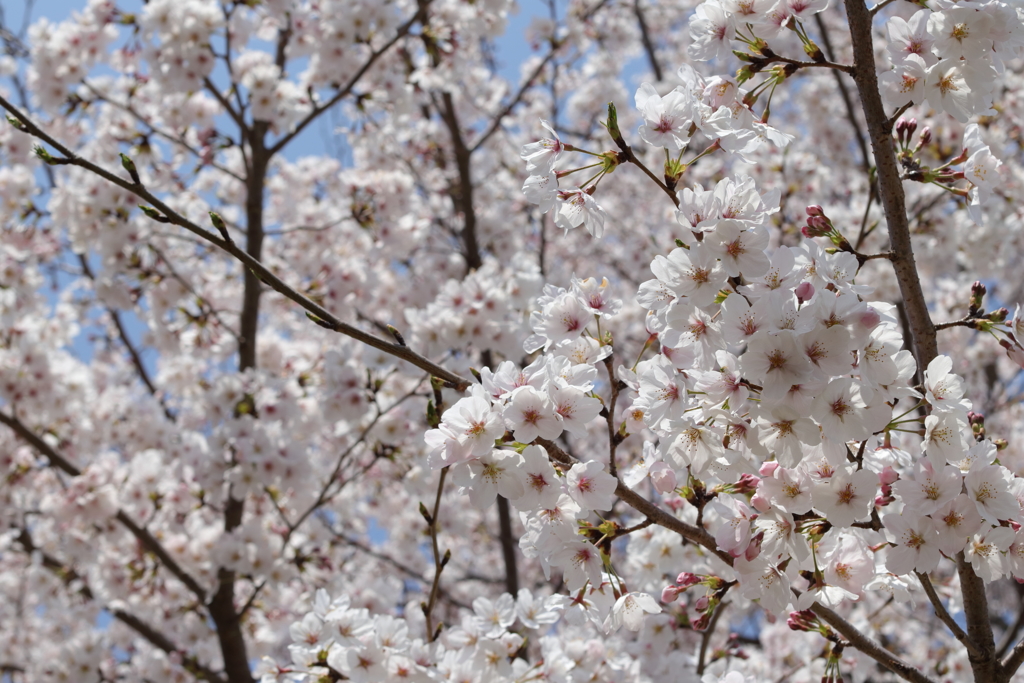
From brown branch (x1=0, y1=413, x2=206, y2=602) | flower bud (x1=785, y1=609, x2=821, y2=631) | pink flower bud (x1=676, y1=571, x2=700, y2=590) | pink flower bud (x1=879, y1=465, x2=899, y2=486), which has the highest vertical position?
brown branch (x1=0, y1=413, x2=206, y2=602)

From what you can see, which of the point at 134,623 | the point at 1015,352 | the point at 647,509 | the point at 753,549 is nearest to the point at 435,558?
the point at 647,509

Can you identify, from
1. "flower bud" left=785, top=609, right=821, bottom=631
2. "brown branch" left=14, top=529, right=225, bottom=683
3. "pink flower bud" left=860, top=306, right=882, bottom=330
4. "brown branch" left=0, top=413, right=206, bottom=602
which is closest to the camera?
"pink flower bud" left=860, top=306, right=882, bottom=330

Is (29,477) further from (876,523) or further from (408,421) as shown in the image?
(876,523)

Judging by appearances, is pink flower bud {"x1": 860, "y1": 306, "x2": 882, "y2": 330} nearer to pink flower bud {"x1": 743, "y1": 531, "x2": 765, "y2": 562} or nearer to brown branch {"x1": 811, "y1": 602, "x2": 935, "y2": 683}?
pink flower bud {"x1": 743, "y1": 531, "x2": 765, "y2": 562}

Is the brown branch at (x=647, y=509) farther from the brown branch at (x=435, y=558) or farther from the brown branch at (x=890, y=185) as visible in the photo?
the brown branch at (x=890, y=185)

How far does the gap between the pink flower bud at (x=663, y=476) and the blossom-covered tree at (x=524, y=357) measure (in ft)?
0.08

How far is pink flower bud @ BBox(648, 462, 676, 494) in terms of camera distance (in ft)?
5.61

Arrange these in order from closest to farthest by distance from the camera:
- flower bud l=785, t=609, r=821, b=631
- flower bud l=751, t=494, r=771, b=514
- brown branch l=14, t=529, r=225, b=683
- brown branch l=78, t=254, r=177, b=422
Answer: flower bud l=751, t=494, r=771, b=514
flower bud l=785, t=609, r=821, b=631
brown branch l=14, t=529, r=225, b=683
brown branch l=78, t=254, r=177, b=422

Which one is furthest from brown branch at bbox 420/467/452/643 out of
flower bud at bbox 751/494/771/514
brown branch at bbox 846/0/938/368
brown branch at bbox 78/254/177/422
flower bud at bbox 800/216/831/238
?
brown branch at bbox 78/254/177/422

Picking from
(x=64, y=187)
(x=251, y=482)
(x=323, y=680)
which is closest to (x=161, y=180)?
(x=64, y=187)

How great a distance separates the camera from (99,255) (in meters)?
4.79

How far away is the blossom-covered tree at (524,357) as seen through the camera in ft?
5.03

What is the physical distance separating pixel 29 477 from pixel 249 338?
242 centimetres

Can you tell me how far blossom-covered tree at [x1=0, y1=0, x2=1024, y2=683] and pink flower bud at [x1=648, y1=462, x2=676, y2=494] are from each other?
0.03 m
